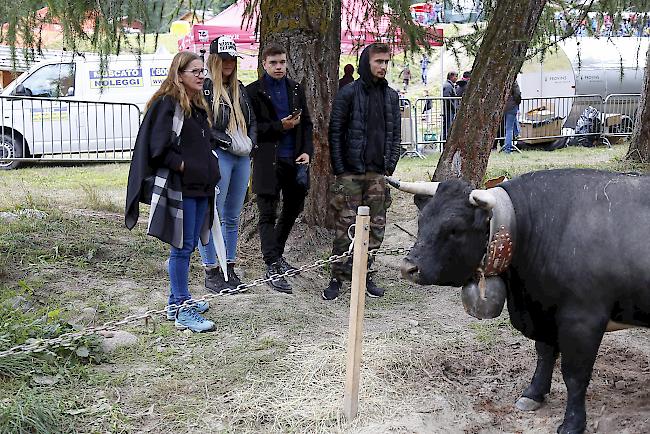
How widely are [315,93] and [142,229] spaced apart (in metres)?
2.40

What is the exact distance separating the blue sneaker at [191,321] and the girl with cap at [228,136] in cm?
28

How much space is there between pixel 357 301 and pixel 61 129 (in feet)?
36.7

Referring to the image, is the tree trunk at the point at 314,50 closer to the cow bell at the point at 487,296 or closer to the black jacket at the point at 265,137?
the black jacket at the point at 265,137

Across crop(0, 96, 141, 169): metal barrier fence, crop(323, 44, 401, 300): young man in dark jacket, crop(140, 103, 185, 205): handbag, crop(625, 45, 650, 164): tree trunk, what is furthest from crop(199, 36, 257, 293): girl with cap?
crop(625, 45, 650, 164): tree trunk

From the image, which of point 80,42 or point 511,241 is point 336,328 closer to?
point 511,241

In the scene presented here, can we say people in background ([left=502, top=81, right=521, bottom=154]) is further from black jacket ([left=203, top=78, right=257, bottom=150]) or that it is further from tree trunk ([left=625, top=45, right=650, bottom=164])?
black jacket ([left=203, top=78, right=257, bottom=150])

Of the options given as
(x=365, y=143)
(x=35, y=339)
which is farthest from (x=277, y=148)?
(x=35, y=339)

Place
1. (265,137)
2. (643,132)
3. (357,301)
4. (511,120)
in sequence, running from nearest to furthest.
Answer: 1. (357,301)
2. (265,137)
3. (643,132)
4. (511,120)

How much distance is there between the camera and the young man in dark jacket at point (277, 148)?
597 cm

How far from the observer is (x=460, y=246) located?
3773 millimetres

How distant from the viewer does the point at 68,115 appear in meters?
13.7

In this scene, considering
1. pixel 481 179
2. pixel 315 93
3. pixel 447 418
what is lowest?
pixel 447 418

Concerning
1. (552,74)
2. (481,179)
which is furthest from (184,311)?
(552,74)

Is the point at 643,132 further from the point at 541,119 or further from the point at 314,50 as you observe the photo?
the point at 314,50
